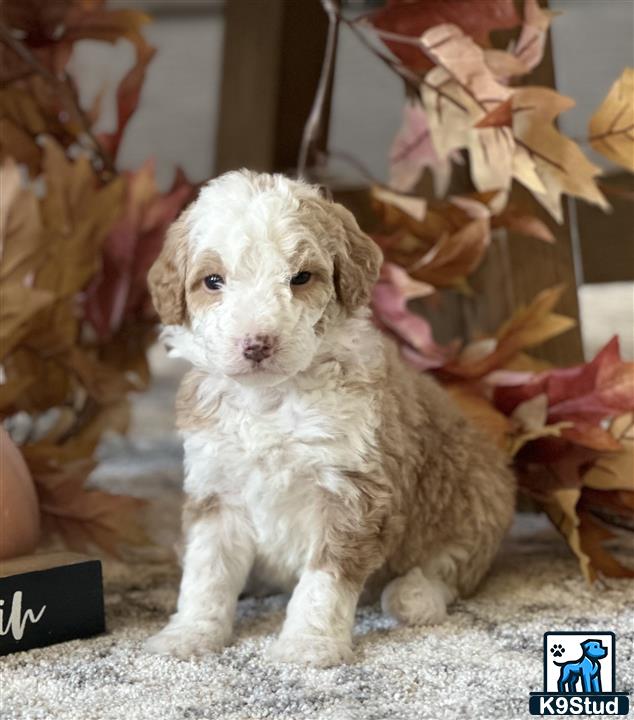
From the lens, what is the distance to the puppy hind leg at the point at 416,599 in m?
1.24

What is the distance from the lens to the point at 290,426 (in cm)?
119

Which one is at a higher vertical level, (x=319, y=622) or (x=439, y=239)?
(x=439, y=239)

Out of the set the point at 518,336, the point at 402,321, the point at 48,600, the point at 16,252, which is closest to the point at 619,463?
the point at 518,336

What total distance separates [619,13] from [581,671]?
1.83 metres

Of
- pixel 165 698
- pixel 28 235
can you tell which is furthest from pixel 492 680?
pixel 28 235

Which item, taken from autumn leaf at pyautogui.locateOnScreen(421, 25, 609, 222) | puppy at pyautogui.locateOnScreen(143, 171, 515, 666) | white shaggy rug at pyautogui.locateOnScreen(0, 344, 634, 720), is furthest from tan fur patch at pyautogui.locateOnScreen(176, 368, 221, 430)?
autumn leaf at pyautogui.locateOnScreen(421, 25, 609, 222)

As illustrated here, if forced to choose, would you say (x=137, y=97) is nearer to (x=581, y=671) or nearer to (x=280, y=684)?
(x=280, y=684)

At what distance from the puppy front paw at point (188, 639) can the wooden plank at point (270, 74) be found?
110 centimetres

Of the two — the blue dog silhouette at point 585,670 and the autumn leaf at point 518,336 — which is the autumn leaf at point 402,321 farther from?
the blue dog silhouette at point 585,670

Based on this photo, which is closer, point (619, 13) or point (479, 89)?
point (479, 89)

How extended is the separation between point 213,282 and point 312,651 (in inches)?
16.3

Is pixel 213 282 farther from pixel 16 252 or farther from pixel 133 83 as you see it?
pixel 133 83

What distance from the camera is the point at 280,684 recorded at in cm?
105

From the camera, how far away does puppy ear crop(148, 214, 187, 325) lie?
3.90 feet
